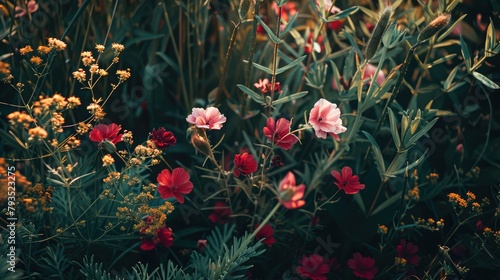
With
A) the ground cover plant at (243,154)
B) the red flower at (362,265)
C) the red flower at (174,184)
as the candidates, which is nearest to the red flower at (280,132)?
the ground cover plant at (243,154)

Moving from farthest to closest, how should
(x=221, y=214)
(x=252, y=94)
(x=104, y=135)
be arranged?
(x=221, y=214) → (x=252, y=94) → (x=104, y=135)

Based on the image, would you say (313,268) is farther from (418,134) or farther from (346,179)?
(418,134)

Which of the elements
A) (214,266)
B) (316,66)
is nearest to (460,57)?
(316,66)

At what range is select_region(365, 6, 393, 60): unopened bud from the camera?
0.92 meters

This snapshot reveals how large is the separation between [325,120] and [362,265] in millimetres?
299

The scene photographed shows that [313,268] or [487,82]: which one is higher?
[487,82]

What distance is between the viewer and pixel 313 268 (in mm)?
994

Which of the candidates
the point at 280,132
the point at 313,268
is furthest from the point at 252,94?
the point at 313,268

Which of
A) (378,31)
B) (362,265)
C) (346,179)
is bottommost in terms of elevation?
(362,265)

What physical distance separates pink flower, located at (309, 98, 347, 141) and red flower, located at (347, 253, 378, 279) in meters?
0.26

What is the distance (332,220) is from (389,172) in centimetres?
21

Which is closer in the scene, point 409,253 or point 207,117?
point 207,117

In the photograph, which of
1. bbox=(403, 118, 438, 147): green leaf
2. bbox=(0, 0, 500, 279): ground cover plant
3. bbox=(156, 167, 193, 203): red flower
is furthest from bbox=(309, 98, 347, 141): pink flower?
bbox=(156, 167, 193, 203): red flower

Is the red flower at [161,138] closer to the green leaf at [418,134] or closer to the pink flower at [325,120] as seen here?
the pink flower at [325,120]
